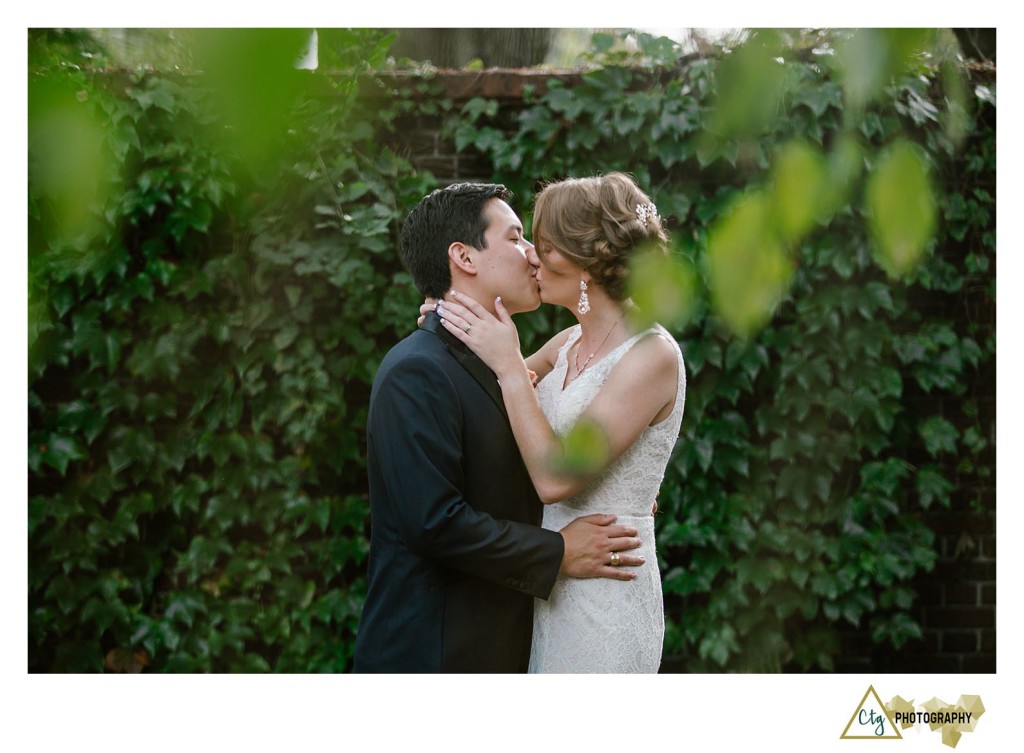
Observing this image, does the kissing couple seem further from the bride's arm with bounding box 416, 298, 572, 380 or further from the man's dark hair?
the bride's arm with bounding box 416, 298, 572, 380

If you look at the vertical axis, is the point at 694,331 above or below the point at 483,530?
above

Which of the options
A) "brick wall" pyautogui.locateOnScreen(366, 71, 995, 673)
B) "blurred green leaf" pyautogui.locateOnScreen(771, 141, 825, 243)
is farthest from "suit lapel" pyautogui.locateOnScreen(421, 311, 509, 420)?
"brick wall" pyautogui.locateOnScreen(366, 71, 995, 673)

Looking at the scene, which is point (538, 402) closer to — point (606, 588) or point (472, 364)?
point (472, 364)

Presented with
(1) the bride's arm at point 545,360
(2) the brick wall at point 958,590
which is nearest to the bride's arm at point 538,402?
(1) the bride's arm at point 545,360

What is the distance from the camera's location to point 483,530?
188 centimetres

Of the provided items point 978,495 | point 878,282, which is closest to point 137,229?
point 878,282

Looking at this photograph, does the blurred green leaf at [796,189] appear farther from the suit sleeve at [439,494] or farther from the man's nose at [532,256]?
the man's nose at [532,256]

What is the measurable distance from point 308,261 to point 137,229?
684mm

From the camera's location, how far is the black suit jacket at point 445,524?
6.19 feet

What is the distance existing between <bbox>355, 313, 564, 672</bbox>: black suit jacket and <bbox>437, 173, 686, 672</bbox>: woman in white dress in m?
0.09

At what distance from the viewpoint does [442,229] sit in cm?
215

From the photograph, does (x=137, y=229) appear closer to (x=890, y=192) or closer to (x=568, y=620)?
(x=568, y=620)

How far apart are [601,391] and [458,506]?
16.7 inches

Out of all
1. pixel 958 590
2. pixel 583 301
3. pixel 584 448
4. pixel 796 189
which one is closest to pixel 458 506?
pixel 583 301
